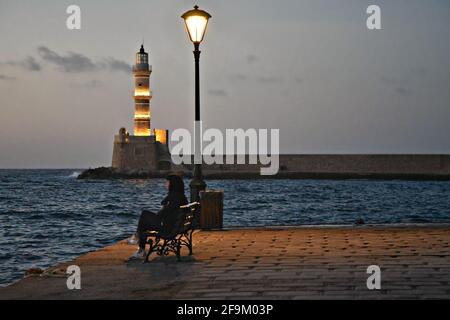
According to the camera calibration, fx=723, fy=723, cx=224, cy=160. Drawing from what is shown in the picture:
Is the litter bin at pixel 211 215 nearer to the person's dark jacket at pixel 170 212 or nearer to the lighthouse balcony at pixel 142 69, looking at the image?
the person's dark jacket at pixel 170 212

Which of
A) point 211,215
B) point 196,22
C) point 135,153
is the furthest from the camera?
point 135,153

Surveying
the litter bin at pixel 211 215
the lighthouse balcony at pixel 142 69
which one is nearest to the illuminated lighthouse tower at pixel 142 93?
the lighthouse balcony at pixel 142 69

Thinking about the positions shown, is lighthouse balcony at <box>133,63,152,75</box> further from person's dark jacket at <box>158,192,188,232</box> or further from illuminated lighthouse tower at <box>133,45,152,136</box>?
person's dark jacket at <box>158,192,188,232</box>

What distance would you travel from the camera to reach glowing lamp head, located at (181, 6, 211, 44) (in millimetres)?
12859

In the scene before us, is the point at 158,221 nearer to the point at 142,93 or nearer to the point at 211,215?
the point at 211,215

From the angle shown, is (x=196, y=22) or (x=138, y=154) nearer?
(x=196, y=22)

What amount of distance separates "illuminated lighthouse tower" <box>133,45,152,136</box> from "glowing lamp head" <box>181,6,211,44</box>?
225 ft

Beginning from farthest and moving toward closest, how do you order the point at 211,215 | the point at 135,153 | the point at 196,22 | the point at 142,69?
the point at 135,153 → the point at 142,69 → the point at 211,215 → the point at 196,22

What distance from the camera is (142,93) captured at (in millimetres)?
81062

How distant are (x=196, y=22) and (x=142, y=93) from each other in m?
68.9

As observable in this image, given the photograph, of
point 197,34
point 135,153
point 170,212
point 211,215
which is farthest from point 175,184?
point 135,153

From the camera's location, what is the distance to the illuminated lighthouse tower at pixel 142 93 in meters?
80.9

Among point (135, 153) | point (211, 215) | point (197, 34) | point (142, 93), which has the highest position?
point (142, 93)
